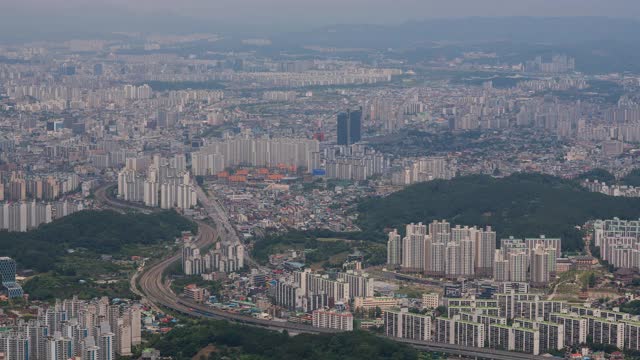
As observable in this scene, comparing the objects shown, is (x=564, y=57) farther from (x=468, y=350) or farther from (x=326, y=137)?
(x=468, y=350)

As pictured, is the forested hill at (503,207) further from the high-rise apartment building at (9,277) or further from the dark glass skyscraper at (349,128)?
the dark glass skyscraper at (349,128)

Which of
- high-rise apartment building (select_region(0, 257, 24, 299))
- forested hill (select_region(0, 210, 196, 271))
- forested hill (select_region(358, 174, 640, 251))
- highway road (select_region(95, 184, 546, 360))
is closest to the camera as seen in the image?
highway road (select_region(95, 184, 546, 360))

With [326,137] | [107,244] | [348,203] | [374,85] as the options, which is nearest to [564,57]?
[374,85]

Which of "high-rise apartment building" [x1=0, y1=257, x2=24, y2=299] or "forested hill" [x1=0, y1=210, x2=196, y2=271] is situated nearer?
"high-rise apartment building" [x1=0, y1=257, x2=24, y2=299]

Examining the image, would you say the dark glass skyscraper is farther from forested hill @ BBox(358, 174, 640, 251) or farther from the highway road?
the highway road

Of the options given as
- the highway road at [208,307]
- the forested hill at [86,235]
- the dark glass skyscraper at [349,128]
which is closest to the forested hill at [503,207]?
the highway road at [208,307]

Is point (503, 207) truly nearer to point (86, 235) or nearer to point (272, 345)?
point (86, 235)

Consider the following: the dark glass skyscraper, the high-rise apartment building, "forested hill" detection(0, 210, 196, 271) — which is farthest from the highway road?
the dark glass skyscraper
